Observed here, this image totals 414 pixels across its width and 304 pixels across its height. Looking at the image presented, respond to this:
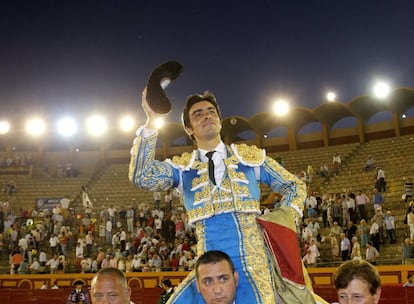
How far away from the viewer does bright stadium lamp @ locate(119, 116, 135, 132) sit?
2883cm

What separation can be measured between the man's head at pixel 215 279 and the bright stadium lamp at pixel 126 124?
27010 millimetres

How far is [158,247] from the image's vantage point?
45.3ft

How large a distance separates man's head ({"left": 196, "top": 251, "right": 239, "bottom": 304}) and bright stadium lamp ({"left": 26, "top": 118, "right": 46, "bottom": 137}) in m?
27.1

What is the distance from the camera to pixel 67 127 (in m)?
28.7

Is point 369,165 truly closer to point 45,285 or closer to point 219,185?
point 45,285

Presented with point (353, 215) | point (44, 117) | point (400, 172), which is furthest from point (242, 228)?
point (44, 117)

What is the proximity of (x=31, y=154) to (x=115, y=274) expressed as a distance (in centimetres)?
2540

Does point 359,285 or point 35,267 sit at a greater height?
point 35,267

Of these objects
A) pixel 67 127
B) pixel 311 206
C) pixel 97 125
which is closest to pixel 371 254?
pixel 311 206

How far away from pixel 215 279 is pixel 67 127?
27.7 meters

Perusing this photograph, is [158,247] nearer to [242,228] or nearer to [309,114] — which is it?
[242,228]

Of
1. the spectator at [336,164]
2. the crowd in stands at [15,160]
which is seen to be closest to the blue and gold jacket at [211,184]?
the spectator at [336,164]

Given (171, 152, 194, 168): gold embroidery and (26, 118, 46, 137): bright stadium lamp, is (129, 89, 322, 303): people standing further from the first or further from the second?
(26, 118, 46, 137): bright stadium lamp

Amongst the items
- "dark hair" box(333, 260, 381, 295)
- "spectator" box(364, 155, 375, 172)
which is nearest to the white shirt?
"dark hair" box(333, 260, 381, 295)
